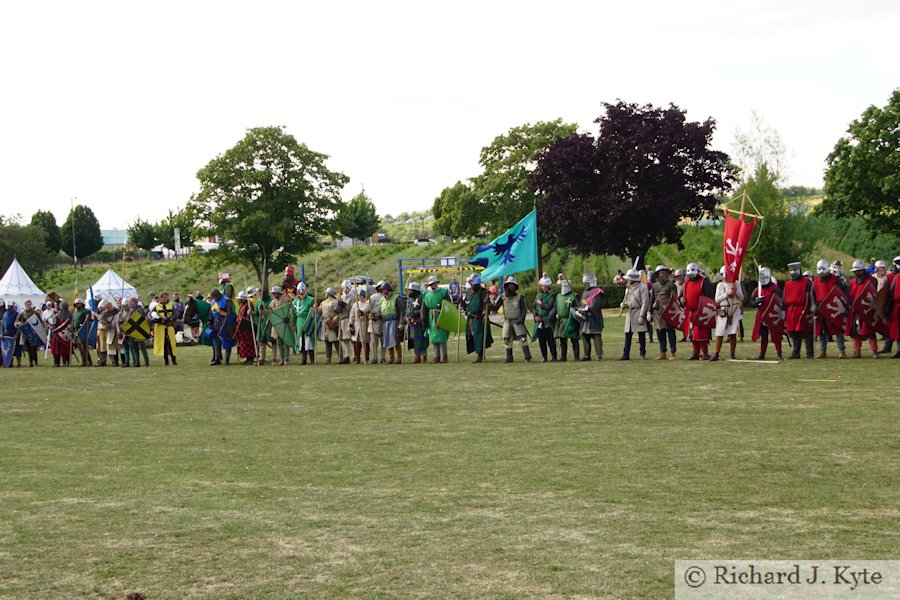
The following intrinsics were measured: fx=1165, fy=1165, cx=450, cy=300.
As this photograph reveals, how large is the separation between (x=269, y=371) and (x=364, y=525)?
15.8 m

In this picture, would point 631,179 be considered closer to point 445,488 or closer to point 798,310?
point 798,310

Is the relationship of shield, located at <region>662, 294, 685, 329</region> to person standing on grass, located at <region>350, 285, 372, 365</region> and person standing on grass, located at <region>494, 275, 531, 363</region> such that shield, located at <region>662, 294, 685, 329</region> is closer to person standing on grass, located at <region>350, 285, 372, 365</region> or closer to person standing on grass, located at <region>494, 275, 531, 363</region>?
person standing on grass, located at <region>494, 275, 531, 363</region>

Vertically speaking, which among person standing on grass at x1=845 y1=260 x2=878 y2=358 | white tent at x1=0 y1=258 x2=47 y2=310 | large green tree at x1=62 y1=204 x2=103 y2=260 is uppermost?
large green tree at x1=62 y1=204 x2=103 y2=260

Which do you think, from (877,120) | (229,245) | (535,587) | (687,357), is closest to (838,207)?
(877,120)

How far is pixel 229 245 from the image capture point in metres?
65.2

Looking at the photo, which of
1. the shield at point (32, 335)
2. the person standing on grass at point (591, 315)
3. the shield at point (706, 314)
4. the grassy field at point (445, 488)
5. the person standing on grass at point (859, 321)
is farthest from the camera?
the shield at point (32, 335)

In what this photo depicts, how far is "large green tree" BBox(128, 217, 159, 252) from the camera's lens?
99.8 meters

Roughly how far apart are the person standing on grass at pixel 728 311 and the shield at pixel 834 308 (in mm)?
1462

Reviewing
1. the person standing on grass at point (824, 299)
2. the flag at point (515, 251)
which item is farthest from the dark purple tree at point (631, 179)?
the person standing on grass at point (824, 299)

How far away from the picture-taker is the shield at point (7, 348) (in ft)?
96.7

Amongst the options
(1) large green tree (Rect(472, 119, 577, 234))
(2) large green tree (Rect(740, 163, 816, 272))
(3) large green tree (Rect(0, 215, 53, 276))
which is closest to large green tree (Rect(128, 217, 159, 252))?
(3) large green tree (Rect(0, 215, 53, 276))

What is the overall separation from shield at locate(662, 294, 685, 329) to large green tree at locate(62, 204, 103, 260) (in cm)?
7933

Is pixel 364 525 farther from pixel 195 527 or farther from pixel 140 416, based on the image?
pixel 140 416

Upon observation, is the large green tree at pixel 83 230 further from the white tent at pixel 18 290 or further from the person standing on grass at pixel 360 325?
the person standing on grass at pixel 360 325
